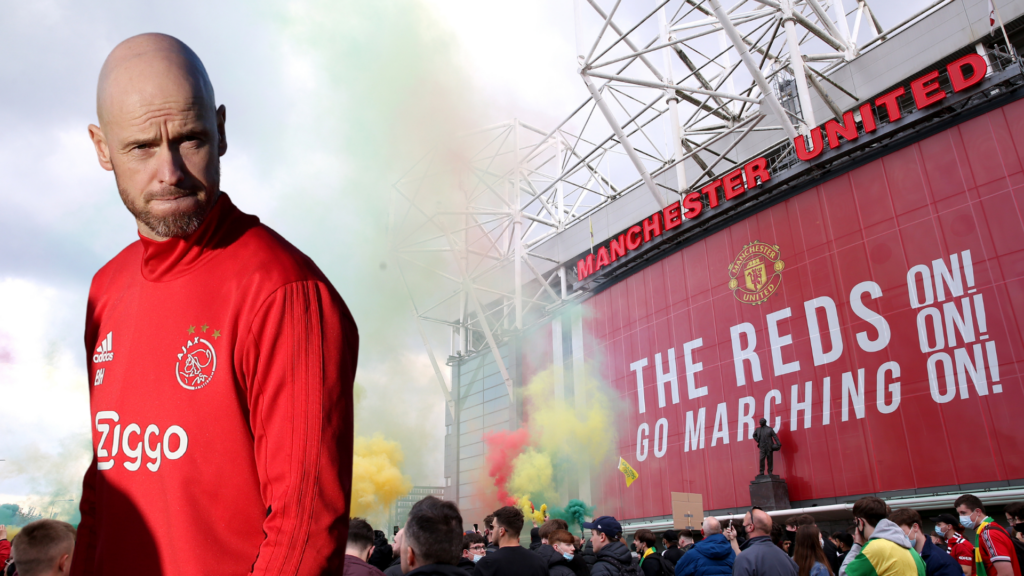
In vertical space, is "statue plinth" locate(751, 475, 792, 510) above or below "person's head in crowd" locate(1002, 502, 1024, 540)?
above

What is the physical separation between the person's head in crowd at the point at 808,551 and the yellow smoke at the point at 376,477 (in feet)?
72.2

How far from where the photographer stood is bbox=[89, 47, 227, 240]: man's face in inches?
56.4

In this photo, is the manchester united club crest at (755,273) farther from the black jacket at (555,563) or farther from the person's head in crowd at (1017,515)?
the black jacket at (555,563)

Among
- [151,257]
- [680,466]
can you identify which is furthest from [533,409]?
[151,257]

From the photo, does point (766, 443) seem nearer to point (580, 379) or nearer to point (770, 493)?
point (770, 493)

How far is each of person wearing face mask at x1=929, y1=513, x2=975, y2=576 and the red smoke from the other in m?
22.8

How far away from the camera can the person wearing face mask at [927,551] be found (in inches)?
227

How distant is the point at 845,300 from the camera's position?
18906 millimetres

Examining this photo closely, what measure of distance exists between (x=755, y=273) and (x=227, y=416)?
72.2 ft

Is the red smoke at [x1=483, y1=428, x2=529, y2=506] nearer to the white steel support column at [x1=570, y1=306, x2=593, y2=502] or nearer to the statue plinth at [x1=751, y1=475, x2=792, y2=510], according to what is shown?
the white steel support column at [x1=570, y1=306, x2=593, y2=502]

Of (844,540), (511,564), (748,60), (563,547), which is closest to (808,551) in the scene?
(563,547)

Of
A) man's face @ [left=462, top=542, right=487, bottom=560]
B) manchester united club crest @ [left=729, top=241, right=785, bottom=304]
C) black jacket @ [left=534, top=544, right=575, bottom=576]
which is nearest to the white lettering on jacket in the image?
black jacket @ [left=534, top=544, right=575, bottom=576]

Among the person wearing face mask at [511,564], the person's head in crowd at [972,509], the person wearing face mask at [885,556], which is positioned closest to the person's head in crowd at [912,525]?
the person wearing face mask at [885,556]

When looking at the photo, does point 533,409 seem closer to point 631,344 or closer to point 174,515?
point 631,344
